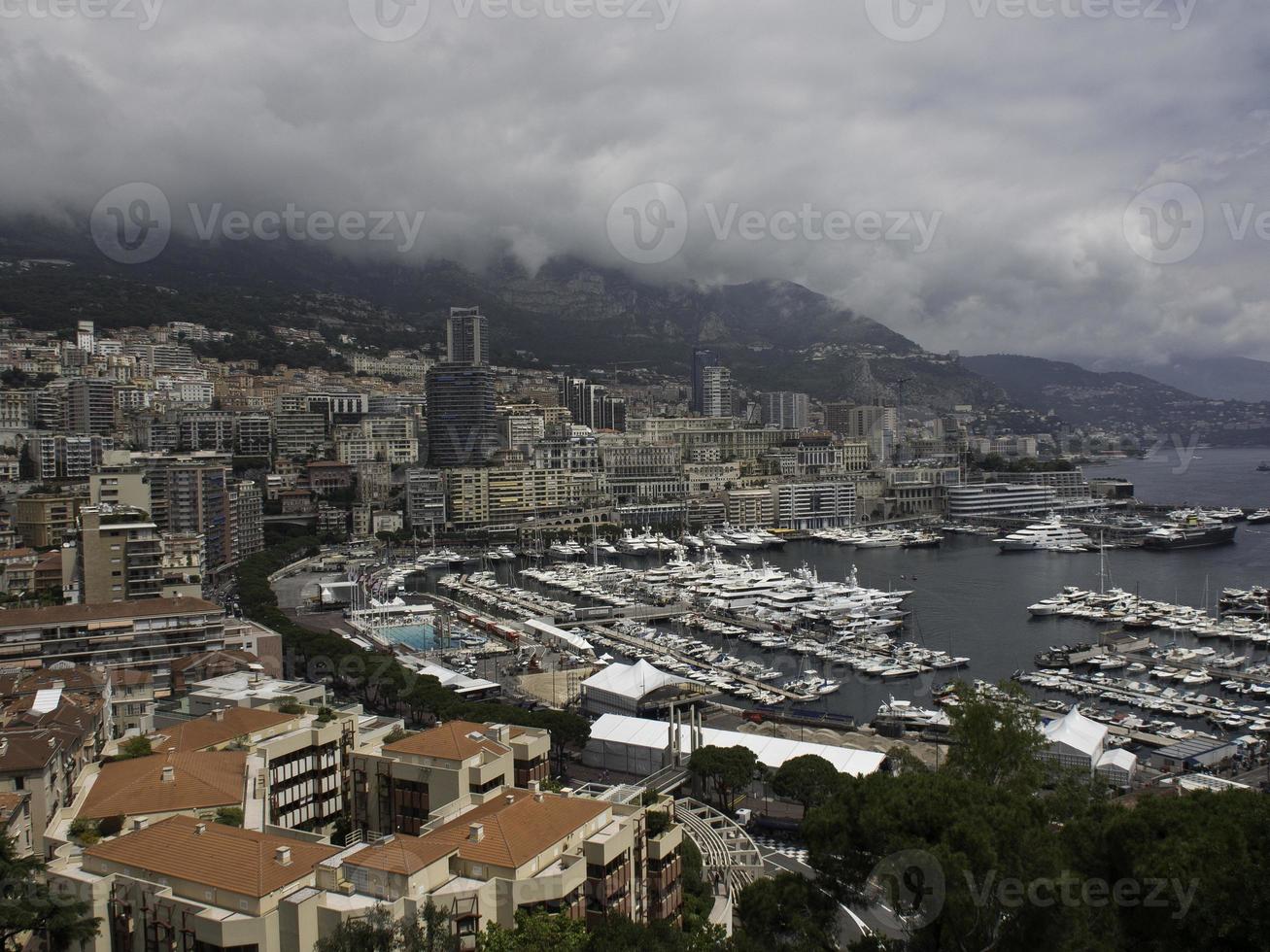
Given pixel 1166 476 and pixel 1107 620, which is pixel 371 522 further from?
pixel 1166 476

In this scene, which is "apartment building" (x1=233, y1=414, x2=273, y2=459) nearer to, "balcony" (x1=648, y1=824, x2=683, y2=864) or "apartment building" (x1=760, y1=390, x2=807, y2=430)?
"balcony" (x1=648, y1=824, x2=683, y2=864)

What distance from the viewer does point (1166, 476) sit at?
7362cm

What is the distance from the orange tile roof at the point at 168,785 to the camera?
6.95 m

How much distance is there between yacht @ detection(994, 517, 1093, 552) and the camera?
122 ft

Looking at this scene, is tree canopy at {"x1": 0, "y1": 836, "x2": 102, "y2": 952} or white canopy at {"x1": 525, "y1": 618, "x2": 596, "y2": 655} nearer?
tree canopy at {"x1": 0, "y1": 836, "x2": 102, "y2": 952}

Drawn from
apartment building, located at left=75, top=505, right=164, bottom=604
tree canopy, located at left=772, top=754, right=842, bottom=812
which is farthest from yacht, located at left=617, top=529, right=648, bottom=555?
tree canopy, located at left=772, top=754, right=842, bottom=812

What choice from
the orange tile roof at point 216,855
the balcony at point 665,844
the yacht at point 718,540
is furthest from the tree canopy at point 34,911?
the yacht at point 718,540

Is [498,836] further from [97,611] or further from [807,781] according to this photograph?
[97,611]

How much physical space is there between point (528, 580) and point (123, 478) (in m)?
12.2

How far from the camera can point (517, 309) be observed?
100125 mm

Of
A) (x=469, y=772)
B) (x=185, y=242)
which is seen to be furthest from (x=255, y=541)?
(x=185, y=242)

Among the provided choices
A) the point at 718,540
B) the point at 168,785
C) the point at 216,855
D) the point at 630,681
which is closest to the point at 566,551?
the point at 718,540

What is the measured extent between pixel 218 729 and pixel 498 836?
4.08m

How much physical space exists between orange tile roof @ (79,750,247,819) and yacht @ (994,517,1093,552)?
113 feet
